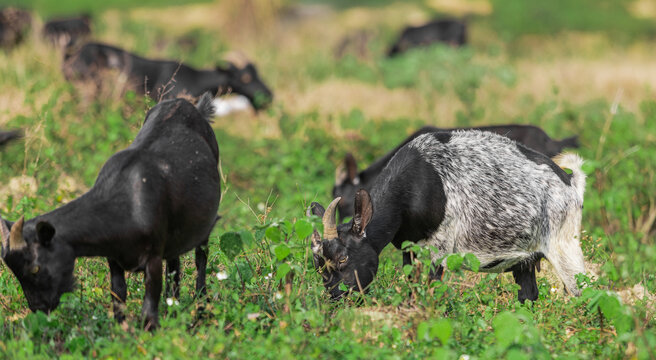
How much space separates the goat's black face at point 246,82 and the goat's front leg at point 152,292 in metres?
9.44

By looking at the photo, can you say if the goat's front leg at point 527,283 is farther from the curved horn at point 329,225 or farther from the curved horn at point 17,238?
the curved horn at point 17,238

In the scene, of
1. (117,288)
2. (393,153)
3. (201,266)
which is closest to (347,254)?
(201,266)

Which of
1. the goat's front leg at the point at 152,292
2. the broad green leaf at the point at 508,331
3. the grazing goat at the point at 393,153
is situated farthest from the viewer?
the grazing goat at the point at 393,153

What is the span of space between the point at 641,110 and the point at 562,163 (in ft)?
23.2

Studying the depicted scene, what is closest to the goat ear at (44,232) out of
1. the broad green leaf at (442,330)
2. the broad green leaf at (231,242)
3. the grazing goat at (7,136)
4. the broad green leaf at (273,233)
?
the broad green leaf at (231,242)

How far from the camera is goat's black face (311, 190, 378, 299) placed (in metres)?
5.72

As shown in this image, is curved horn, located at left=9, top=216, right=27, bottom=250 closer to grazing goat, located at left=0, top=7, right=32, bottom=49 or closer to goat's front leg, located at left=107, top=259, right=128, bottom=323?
goat's front leg, located at left=107, top=259, right=128, bottom=323

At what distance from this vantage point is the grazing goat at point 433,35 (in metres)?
20.7

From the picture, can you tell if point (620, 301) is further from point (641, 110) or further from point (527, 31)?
point (527, 31)

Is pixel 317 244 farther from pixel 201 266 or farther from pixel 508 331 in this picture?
pixel 508 331

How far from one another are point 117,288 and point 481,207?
2799 millimetres

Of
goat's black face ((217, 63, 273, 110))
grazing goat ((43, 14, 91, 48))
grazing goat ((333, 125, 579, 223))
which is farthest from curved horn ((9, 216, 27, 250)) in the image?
grazing goat ((43, 14, 91, 48))

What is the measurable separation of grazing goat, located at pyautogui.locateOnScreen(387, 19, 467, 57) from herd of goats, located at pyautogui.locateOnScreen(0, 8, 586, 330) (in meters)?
14.2

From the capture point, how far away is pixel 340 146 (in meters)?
12.1
